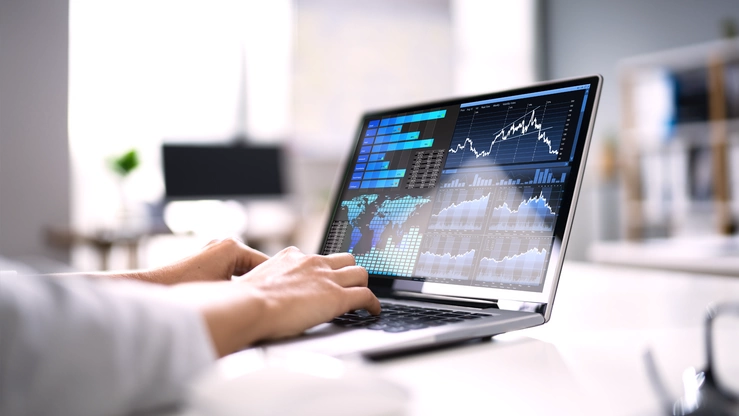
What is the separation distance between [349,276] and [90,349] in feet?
1.12

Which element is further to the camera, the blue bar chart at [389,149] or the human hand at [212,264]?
the blue bar chart at [389,149]

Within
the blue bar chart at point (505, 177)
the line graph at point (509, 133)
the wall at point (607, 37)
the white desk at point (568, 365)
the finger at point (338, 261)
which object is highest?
the wall at point (607, 37)

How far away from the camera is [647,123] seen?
13.7 feet

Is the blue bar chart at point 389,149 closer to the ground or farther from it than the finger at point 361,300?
farther from it

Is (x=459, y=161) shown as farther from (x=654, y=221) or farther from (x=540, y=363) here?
(x=654, y=221)

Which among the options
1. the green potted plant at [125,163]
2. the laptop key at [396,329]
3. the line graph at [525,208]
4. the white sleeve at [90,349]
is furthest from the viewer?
the green potted plant at [125,163]

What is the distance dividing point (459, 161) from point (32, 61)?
1.28 meters

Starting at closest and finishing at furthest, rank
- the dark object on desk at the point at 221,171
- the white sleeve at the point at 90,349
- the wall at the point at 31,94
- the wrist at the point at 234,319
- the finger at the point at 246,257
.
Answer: the white sleeve at the point at 90,349 → the wrist at the point at 234,319 → the finger at the point at 246,257 → the wall at the point at 31,94 → the dark object on desk at the point at 221,171

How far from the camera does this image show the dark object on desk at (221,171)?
395 cm

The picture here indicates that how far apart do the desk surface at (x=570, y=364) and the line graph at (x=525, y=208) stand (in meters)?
0.13

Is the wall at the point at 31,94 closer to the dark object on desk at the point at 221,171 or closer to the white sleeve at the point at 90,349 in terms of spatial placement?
the white sleeve at the point at 90,349

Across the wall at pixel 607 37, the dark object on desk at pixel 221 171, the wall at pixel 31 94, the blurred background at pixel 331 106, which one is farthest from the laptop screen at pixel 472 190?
the wall at pixel 607 37

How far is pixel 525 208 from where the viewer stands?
73cm

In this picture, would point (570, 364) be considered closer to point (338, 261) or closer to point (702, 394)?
point (702, 394)
